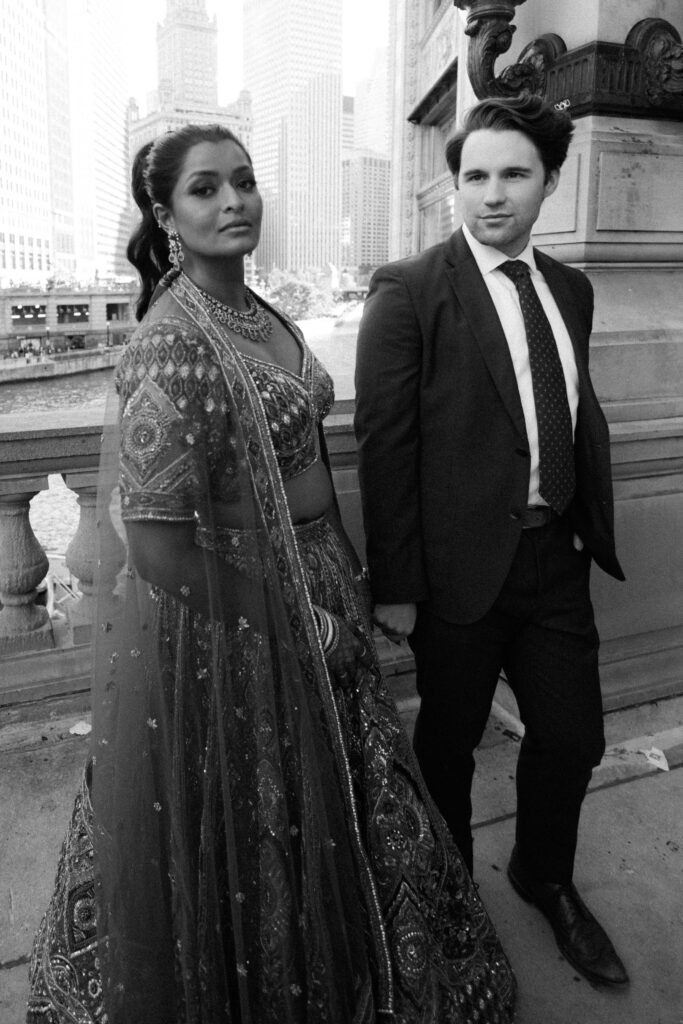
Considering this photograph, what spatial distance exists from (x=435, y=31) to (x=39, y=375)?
47914 mm

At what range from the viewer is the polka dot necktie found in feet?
6.08

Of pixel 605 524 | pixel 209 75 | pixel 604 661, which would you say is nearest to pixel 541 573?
pixel 605 524

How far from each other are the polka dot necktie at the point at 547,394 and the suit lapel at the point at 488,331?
6cm

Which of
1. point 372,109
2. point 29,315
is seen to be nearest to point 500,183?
point 29,315

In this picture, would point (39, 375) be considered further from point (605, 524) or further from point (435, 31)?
point (605, 524)

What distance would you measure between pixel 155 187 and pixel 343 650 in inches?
37.5

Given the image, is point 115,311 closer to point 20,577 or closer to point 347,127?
point 347,127

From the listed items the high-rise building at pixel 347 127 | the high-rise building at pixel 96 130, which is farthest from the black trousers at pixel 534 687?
the high-rise building at pixel 347 127

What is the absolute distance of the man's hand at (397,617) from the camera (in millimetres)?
1921

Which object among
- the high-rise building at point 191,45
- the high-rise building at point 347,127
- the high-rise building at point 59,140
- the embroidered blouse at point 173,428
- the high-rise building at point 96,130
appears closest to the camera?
the embroidered blouse at point 173,428

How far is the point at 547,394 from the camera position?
72.9 inches

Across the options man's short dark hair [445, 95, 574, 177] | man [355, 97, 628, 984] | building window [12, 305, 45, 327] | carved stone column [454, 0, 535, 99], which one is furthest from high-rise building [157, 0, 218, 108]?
building window [12, 305, 45, 327]

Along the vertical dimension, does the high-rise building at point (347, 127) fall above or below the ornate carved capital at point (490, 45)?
above

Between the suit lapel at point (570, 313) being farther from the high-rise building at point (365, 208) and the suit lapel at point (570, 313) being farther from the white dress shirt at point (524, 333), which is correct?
the high-rise building at point (365, 208)
